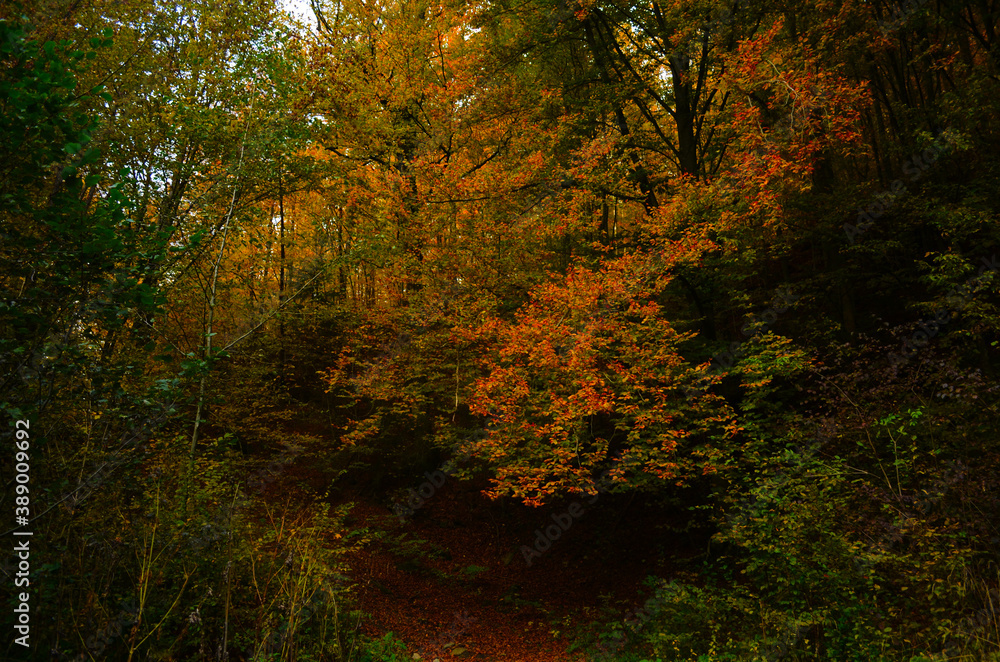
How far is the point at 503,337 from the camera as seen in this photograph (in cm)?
915

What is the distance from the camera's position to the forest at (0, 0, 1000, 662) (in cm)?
344

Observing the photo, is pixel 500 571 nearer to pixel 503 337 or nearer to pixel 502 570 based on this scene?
pixel 502 570

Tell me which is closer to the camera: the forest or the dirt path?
the forest

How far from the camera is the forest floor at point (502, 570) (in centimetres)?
801

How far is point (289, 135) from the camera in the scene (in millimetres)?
7246

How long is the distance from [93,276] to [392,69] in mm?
10305

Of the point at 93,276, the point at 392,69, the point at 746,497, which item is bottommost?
the point at 746,497

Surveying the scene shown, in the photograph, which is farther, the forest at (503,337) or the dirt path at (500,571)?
the dirt path at (500,571)

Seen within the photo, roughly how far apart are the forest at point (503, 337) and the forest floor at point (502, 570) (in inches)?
3.5

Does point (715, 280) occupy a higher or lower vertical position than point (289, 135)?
lower

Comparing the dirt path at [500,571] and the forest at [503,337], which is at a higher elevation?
the forest at [503,337]

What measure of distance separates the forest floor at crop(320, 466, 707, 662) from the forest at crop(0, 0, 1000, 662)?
89 millimetres

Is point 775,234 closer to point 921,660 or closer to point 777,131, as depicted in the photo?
point 777,131

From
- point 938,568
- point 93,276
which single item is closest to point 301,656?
point 93,276
